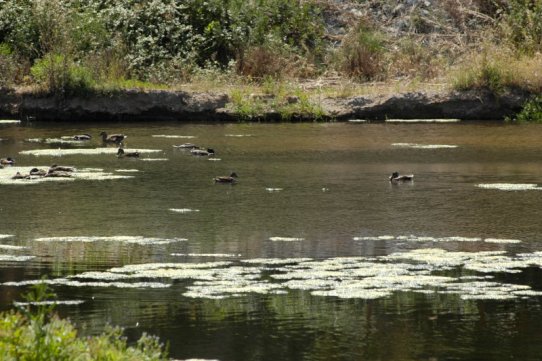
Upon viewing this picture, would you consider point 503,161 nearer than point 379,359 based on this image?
No

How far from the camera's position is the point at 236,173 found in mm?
19281

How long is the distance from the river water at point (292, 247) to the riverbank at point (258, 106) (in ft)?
17.0

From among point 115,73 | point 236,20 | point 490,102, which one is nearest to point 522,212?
point 490,102

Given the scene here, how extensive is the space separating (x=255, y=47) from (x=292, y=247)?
782 inches

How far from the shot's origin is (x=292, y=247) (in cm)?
1287

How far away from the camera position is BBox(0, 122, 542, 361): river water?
30.2 ft

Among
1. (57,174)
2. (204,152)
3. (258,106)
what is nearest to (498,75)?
(258,106)

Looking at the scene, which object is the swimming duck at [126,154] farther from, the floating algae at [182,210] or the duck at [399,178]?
the floating algae at [182,210]

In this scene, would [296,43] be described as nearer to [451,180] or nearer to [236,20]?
[236,20]

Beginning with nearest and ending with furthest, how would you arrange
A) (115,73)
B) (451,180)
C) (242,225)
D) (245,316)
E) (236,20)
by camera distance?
(245,316) → (242,225) → (451,180) → (115,73) → (236,20)

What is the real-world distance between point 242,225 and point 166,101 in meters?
15.0

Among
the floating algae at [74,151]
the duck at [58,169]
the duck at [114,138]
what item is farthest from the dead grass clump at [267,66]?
the duck at [58,169]

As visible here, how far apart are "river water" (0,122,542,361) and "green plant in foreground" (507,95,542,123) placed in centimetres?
477

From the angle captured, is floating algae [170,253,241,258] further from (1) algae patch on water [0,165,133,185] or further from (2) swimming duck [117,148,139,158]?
(2) swimming duck [117,148,139,158]
